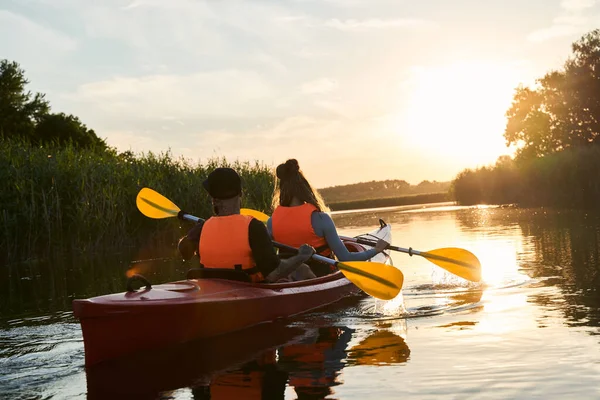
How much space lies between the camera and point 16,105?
37.2 metres

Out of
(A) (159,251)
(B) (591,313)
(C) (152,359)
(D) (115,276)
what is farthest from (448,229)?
(C) (152,359)

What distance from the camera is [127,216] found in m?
14.3

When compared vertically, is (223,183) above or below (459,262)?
above

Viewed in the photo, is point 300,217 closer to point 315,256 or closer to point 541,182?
point 315,256

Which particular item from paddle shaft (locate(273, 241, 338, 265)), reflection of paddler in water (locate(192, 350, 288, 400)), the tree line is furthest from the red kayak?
the tree line

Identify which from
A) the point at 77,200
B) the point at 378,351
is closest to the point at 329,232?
the point at 378,351

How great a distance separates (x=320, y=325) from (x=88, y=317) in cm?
205

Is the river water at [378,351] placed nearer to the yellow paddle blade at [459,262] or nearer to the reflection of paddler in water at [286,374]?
the reflection of paddler in water at [286,374]

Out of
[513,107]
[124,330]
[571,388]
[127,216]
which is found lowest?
[571,388]

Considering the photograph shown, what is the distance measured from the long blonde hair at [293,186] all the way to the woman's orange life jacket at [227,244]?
1146 mm

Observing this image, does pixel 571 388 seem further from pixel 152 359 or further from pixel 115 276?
pixel 115 276

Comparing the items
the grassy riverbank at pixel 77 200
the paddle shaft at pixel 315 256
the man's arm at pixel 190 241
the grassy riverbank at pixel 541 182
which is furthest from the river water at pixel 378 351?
the grassy riverbank at pixel 541 182

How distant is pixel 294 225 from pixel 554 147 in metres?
40.7

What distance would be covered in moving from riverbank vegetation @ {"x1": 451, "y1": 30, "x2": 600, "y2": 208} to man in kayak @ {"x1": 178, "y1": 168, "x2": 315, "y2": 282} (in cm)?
1837
